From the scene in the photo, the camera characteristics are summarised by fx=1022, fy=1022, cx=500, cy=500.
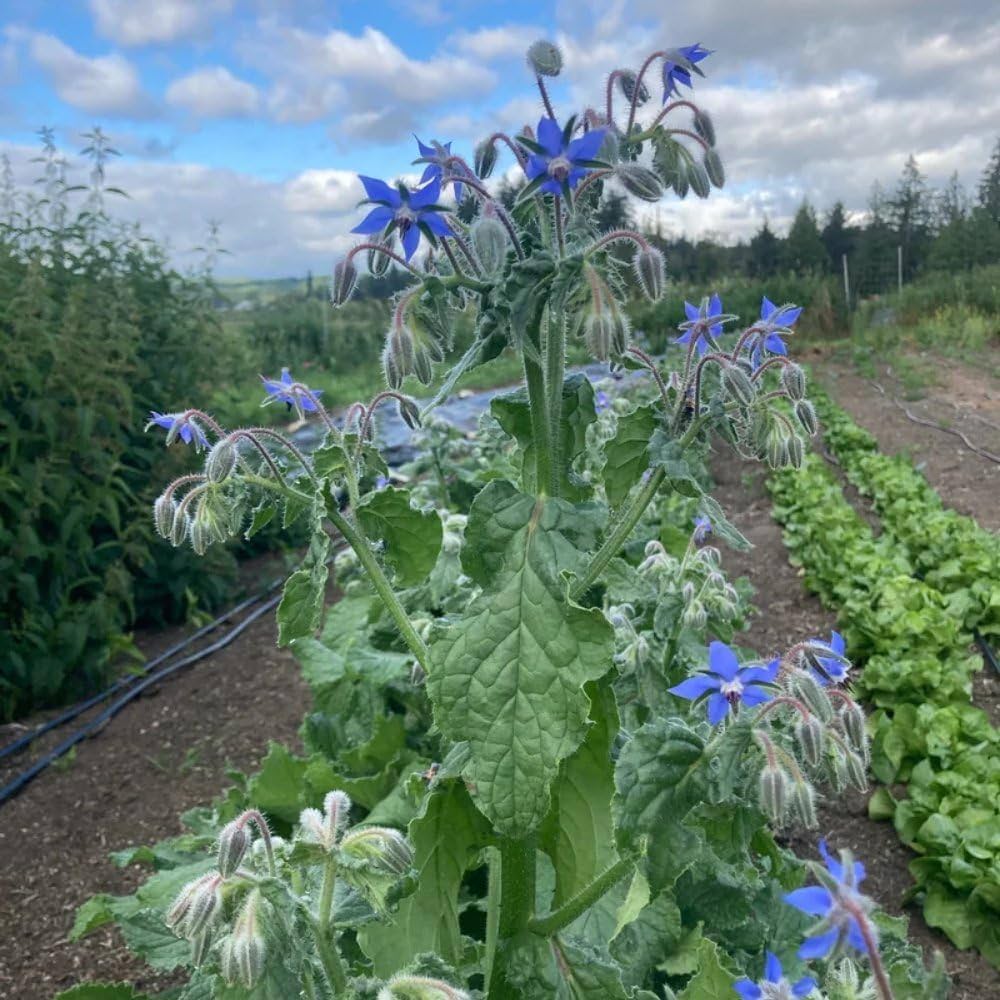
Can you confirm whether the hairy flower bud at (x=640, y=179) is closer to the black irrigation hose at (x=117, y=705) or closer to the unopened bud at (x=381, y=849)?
the unopened bud at (x=381, y=849)

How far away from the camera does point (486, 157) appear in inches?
60.2

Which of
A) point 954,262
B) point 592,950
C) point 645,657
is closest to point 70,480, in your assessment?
point 645,657

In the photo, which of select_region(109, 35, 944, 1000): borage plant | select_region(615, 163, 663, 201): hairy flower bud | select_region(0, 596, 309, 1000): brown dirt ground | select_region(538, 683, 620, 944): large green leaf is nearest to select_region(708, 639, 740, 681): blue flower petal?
select_region(109, 35, 944, 1000): borage plant

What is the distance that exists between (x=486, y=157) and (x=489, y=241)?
0.92 feet

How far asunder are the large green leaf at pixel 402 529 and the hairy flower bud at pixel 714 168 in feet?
2.23

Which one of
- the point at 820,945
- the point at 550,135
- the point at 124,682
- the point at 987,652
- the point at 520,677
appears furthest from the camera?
the point at 124,682

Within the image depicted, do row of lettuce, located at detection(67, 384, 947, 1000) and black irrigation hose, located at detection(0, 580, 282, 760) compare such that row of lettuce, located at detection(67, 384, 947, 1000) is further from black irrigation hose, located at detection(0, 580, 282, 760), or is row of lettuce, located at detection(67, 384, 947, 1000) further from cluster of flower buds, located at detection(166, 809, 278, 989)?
black irrigation hose, located at detection(0, 580, 282, 760)

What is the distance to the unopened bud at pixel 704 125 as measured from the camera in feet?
5.25

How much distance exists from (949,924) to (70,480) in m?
4.24

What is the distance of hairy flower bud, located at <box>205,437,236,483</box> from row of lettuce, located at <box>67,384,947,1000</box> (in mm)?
353

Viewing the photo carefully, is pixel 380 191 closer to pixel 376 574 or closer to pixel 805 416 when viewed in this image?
pixel 376 574

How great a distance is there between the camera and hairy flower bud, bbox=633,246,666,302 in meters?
1.49

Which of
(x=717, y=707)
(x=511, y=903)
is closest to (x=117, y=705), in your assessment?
(x=511, y=903)

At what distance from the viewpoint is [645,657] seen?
2.39 metres
